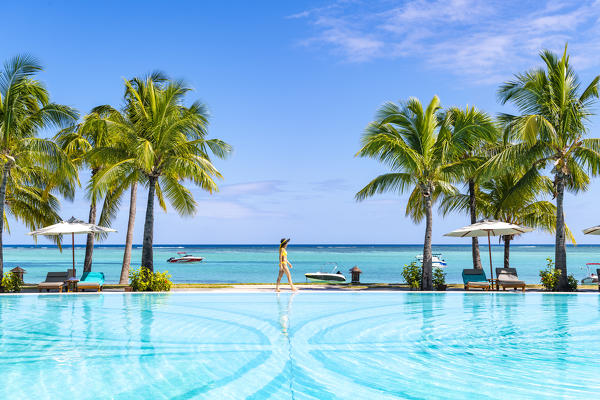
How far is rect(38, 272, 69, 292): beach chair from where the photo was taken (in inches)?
583

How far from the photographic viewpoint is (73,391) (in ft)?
16.7

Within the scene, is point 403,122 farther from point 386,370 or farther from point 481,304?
point 386,370

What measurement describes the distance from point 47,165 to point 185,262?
52.7m

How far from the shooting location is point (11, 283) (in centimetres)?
1481

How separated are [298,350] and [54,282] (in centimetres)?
1142

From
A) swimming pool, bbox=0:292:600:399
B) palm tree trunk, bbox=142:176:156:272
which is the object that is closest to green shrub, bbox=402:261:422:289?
swimming pool, bbox=0:292:600:399

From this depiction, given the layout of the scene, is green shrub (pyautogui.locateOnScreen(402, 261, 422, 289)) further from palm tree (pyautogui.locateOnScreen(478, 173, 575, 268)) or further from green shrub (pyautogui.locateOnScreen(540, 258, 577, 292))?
palm tree (pyautogui.locateOnScreen(478, 173, 575, 268))

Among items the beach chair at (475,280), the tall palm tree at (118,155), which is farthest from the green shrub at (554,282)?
the tall palm tree at (118,155)

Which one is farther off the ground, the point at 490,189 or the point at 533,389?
the point at 490,189

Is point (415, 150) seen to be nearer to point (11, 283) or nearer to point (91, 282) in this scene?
point (91, 282)

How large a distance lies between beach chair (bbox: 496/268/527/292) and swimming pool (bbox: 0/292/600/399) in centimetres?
297

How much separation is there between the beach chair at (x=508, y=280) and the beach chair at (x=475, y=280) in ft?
1.56

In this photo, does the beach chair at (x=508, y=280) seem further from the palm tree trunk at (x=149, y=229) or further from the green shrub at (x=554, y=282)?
the palm tree trunk at (x=149, y=229)

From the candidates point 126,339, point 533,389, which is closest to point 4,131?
point 126,339
